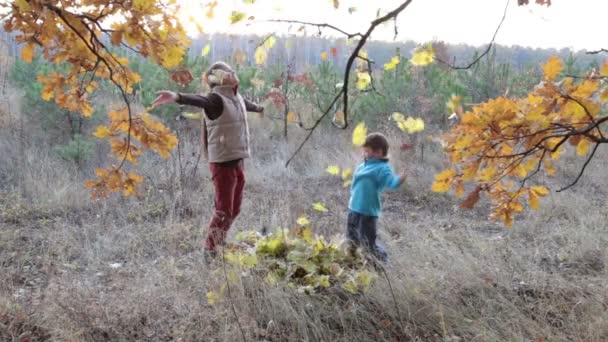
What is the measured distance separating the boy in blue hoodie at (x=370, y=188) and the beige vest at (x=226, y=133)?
82 cm

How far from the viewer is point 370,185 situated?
3.53 meters

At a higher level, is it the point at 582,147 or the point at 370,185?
the point at 582,147

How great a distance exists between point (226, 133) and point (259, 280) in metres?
1.19

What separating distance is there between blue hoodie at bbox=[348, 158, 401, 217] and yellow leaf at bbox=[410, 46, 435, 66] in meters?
1.54

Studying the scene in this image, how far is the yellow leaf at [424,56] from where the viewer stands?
6.43ft

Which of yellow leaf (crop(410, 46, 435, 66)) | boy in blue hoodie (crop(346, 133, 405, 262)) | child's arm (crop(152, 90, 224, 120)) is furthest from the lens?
boy in blue hoodie (crop(346, 133, 405, 262))

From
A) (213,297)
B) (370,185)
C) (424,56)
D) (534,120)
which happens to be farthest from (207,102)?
(534,120)

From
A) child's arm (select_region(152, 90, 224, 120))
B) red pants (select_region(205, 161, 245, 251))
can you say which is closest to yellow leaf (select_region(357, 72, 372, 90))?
child's arm (select_region(152, 90, 224, 120))

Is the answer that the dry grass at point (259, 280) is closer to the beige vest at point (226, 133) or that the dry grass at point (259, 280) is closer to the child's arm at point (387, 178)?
the child's arm at point (387, 178)

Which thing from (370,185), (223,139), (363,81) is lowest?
(370,185)

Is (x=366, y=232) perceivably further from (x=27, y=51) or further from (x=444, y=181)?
(x=27, y=51)

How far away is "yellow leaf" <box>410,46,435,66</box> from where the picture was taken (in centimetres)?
196

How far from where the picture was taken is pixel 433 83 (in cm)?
847

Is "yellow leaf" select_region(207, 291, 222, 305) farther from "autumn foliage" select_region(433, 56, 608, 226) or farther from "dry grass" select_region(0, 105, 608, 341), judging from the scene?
"autumn foliage" select_region(433, 56, 608, 226)
